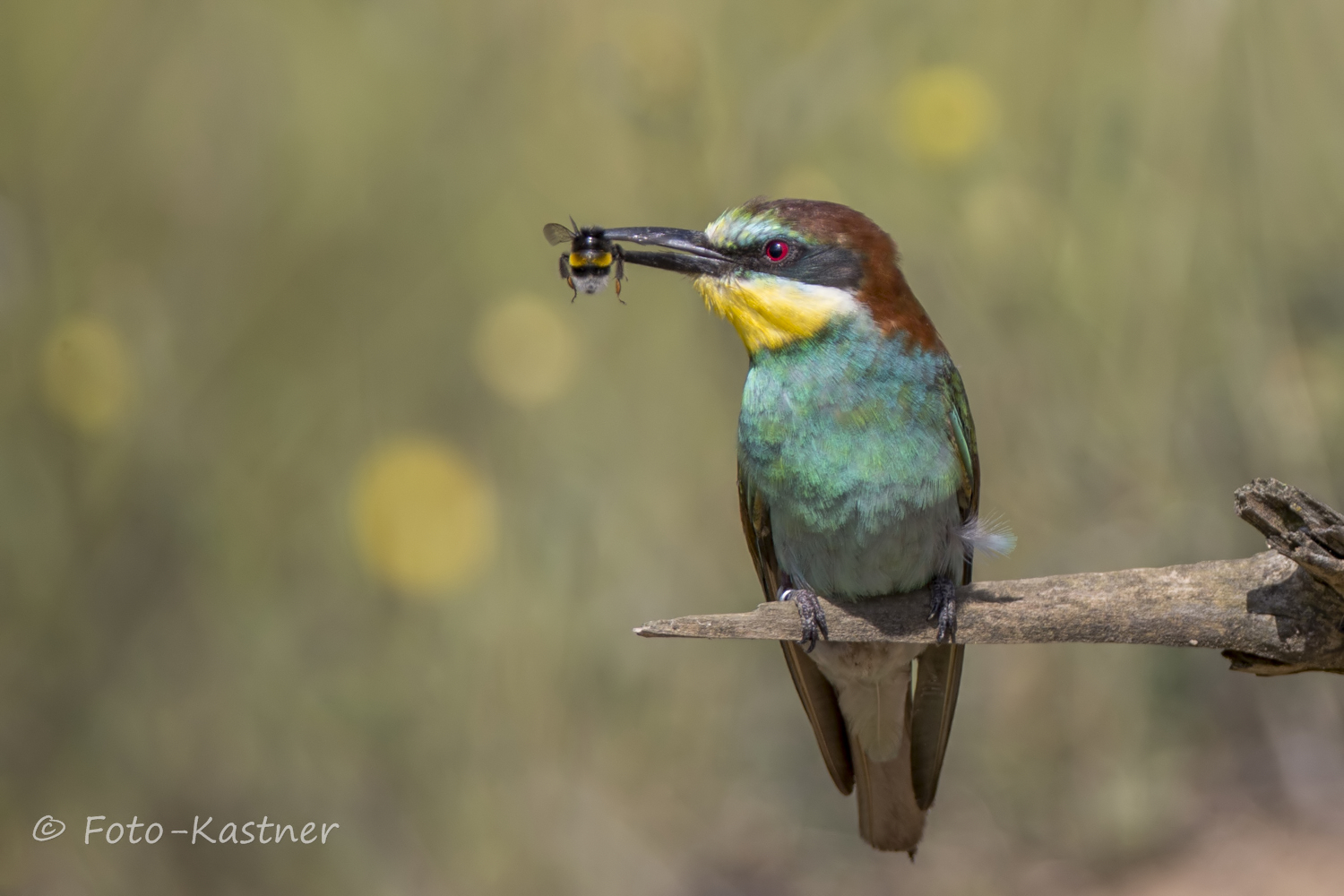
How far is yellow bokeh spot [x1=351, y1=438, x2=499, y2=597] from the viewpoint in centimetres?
235

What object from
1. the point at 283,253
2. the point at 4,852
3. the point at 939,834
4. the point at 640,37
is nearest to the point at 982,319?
the point at 640,37

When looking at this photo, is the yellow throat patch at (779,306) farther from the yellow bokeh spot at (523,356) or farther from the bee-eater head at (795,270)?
the yellow bokeh spot at (523,356)

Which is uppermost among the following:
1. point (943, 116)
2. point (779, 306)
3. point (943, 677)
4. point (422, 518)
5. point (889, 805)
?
point (943, 116)

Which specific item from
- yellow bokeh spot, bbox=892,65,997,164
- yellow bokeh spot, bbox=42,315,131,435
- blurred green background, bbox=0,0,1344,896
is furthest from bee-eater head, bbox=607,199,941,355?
yellow bokeh spot, bbox=42,315,131,435

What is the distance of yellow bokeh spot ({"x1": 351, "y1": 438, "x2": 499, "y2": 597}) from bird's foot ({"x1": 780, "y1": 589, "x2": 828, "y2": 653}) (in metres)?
0.83

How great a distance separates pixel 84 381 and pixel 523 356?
0.89 meters

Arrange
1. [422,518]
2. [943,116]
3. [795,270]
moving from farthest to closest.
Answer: [943,116] → [422,518] → [795,270]

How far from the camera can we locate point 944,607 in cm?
171

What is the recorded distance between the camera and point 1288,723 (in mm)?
2631

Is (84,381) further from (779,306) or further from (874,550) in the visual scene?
(874,550)

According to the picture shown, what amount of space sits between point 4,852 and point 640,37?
1.86m

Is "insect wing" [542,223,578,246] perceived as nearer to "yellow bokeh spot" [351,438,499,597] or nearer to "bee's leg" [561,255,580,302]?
"bee's leg" [561,255,580,302]

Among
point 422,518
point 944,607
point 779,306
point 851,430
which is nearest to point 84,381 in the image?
point 422,518

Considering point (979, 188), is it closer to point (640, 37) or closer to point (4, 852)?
point (640, 37)
